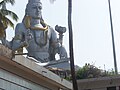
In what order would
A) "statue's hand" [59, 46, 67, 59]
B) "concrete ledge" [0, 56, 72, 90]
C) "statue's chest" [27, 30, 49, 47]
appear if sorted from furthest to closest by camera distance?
"statue's hand" [59, 46, 67, 59] → "statue's chest" [27, 30, 49, 47] → "concrete ledge" [0, 56, 72, 90]

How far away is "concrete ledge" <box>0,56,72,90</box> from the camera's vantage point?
21.4 meters

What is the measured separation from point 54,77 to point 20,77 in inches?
174

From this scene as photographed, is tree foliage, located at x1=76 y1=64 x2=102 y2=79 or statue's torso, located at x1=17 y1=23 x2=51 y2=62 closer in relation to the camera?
tree foliage, located at x1=76 y1=64 x2=102 y2=79

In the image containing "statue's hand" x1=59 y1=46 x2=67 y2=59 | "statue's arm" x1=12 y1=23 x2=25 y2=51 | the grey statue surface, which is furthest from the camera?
"statue's hand" x1=59 y1=46 x2=67 y2=59

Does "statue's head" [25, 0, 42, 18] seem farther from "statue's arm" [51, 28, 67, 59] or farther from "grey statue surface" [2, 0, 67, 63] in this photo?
"statue's arm" [51, 28, 67, 59]

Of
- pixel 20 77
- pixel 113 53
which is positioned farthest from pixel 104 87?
pixel 20 77

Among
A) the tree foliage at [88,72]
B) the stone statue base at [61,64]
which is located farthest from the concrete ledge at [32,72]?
the stone statue base at [61,64]

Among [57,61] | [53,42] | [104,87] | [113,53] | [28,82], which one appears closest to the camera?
[28,82]

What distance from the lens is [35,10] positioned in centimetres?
5209

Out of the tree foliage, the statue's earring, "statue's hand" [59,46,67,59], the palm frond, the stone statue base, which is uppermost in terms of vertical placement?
the statue's earring

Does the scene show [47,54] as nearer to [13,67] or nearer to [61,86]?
[61,86]

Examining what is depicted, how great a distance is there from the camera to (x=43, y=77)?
25625 mm

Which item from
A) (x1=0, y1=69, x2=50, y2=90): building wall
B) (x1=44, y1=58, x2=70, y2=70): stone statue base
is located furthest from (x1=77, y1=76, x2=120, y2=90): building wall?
(x1=44, y1=58, x2=70, y2=70): stone statue base

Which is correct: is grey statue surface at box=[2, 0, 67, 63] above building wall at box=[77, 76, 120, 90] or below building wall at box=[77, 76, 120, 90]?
above
